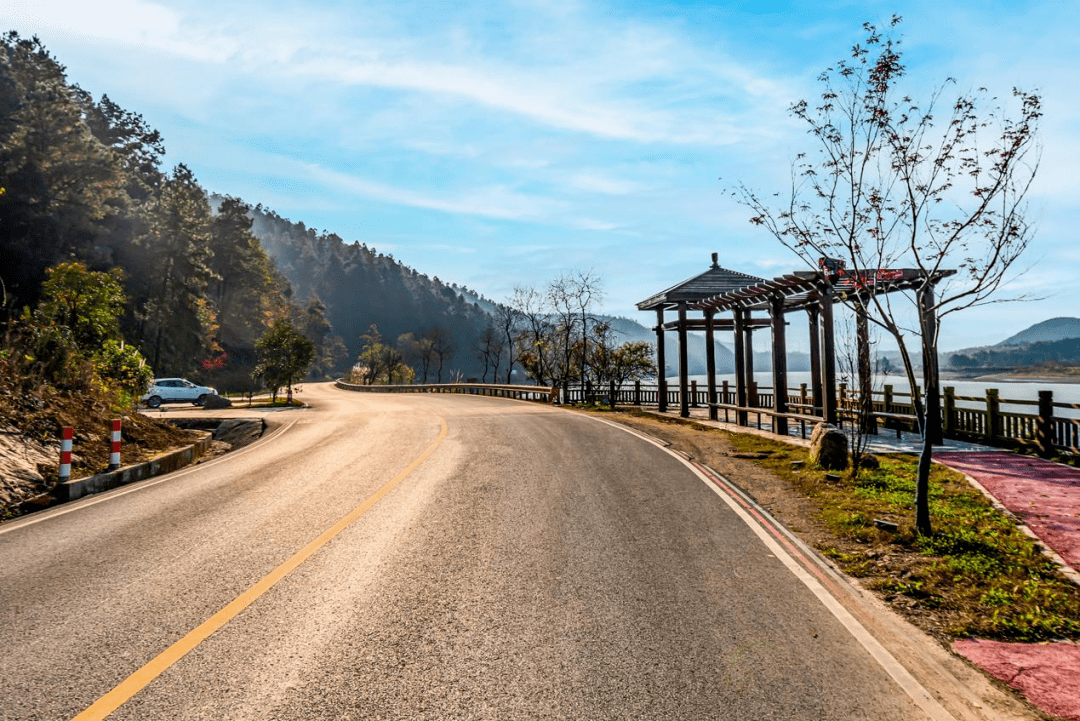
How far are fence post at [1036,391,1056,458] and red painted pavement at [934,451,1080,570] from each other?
1.30 feet

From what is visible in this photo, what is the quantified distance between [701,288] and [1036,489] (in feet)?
48.7

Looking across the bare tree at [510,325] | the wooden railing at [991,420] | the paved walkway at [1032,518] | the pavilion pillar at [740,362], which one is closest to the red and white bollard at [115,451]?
the paved walkway at [1032,518]

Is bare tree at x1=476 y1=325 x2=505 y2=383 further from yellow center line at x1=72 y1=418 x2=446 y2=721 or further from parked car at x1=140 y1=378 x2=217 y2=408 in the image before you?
yellow center line at x1=72 y1=418 x2=446 y2=721

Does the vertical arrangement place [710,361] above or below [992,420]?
above

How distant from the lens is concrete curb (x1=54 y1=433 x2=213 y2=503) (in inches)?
372

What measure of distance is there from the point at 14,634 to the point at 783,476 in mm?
10584

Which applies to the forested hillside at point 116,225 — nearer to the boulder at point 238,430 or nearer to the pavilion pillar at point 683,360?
the boulder at point 238,430

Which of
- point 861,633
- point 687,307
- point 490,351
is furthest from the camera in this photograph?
point 490,351

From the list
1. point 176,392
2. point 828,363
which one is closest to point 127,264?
point 176,392

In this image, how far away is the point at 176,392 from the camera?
37906 millimetres

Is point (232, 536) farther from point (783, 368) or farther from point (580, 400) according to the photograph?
point (580, 400)

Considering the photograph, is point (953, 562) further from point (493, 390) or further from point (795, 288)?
point (493, 390)

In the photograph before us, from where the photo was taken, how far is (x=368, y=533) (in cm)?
689

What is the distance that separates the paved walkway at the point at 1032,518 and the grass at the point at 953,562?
0.75 feet
